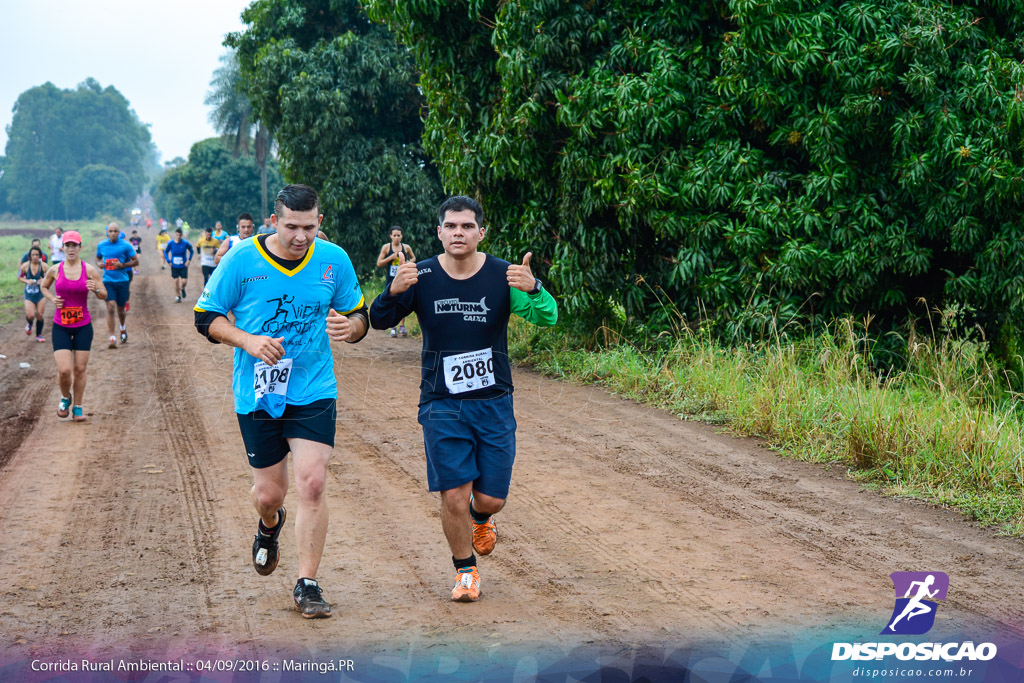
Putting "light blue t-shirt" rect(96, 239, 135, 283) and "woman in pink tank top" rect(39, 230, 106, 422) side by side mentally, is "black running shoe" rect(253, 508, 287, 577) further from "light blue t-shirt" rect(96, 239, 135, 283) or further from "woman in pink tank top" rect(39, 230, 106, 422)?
"light blue t-shirt" rect(96, 239, 135, 283)

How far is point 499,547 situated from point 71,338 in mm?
6559

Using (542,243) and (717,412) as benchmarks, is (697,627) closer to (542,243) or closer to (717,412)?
(717,412)

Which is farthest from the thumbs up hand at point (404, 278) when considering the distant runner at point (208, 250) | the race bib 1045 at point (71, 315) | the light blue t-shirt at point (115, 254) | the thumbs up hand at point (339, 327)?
the distant runner at point (208, 250)

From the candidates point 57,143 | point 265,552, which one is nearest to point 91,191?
point 57,143

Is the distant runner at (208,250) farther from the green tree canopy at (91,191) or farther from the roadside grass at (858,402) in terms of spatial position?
the green tree canopy at (91,191)

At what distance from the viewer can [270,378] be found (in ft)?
15.7

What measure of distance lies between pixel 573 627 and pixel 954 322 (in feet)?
26.4

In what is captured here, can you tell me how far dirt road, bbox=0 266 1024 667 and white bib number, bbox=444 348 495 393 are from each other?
120 cm

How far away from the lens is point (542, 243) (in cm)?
1330

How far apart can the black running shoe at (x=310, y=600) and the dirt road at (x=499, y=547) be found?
0.20ft

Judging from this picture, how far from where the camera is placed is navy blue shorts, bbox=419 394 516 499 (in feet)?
16.1

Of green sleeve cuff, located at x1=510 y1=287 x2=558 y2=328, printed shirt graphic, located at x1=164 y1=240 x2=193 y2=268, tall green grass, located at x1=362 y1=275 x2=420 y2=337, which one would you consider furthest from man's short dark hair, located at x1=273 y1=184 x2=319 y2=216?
printed shirt graphic, located at x1=164 y1=240 x2=193 y2=268

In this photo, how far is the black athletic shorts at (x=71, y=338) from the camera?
10180 millimetres

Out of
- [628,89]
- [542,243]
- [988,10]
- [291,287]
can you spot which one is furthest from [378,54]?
[291,287]
